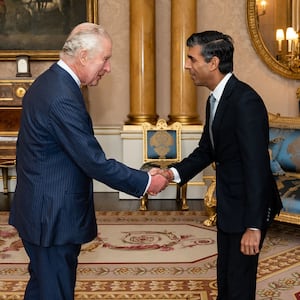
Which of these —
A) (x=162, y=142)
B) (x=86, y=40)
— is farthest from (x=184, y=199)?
(x=86, y=40)

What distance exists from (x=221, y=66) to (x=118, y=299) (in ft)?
6.12

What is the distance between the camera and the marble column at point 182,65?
7094mm

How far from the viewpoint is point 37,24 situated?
292 inches

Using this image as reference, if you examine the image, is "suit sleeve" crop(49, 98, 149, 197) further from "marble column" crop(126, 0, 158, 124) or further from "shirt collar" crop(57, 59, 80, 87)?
"marble column" crop(126, 0, 158, 124)

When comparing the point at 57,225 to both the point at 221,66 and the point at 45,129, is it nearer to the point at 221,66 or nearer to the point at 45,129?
the point at 45,129

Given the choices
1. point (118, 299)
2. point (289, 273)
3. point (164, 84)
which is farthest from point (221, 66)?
point (164, 84)

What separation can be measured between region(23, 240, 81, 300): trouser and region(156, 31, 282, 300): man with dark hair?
727mm

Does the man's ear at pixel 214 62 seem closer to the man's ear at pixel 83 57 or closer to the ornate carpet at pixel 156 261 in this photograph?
the man's ear at pixel 83 57

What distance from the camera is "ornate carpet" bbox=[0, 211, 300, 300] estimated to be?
12.6ft

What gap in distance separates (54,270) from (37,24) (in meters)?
5.53

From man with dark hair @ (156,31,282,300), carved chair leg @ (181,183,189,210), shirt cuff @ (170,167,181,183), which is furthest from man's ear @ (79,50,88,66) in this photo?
carved chair leg @ (181,183,189,210)

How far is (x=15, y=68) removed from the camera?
7539mm

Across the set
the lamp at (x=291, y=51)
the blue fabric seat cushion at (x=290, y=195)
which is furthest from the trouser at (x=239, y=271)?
the lamp at (x=291, y=51)

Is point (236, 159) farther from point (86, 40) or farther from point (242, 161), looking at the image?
point (86, 40)
